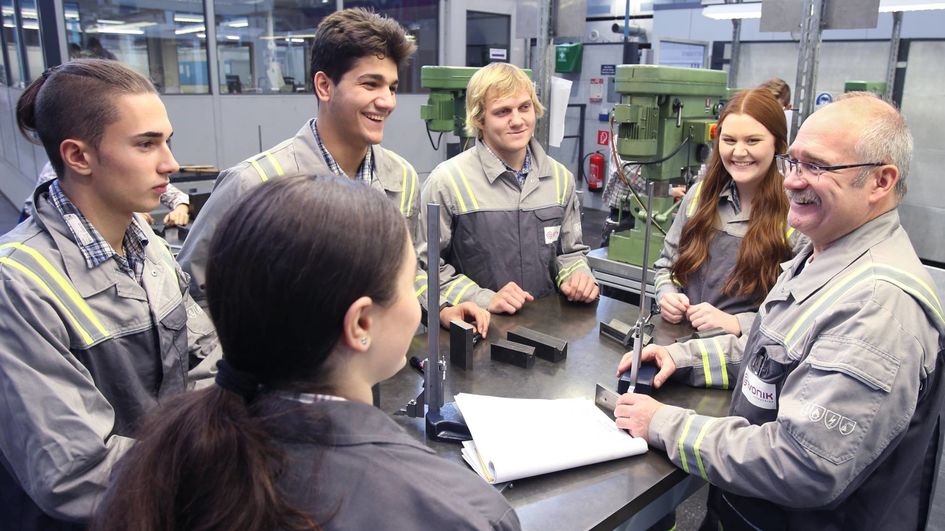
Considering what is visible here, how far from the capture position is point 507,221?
1.96 m

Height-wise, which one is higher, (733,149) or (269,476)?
(733,149)

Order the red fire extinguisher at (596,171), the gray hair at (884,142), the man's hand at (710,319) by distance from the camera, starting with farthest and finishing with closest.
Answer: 1. the red fire extinguisher at (596,171)
2. the man's hand at (710,319)
3. the gray hair at (884,142)

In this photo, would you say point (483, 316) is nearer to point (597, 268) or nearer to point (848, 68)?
point (597, 268)

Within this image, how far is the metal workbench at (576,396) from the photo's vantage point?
1.01 m

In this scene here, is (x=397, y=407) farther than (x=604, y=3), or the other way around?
(x=604, y=3)

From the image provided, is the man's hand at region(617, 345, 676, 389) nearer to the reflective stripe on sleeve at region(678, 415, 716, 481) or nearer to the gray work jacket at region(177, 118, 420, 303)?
the reflective stripe on sleeve at region(678, 415, 716, 481)

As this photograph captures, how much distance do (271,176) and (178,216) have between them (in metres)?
1.47

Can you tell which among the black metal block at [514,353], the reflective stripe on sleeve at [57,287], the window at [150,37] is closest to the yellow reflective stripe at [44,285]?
the reflective stripe on sleeve at [57,287]

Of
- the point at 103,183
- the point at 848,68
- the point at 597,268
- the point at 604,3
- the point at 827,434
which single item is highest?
the point at 604,3

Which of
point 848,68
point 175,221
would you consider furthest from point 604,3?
point 175,221

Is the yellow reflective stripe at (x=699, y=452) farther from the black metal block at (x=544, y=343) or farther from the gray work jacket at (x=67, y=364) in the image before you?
the gray work jacket at (x=67, y=364)

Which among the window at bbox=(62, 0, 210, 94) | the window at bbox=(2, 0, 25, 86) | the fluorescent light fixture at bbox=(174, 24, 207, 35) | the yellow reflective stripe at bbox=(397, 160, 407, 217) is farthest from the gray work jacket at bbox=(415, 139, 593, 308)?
the window at bbox=(2, 0, 25, 86)

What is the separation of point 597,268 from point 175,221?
183 cm

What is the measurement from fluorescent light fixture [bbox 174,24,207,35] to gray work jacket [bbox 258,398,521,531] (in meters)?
4.75
